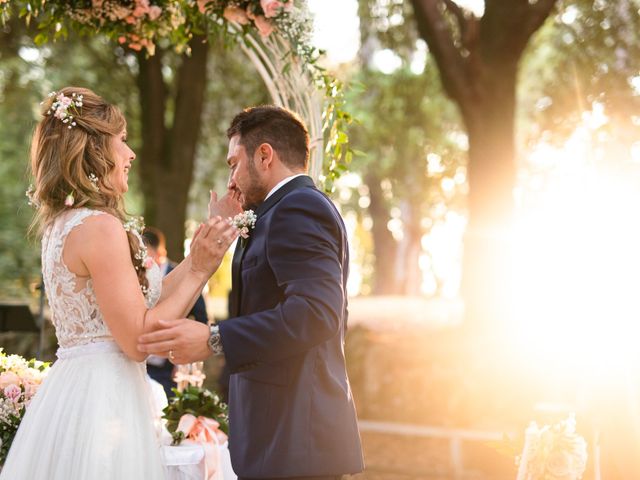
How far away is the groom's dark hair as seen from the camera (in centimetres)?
363

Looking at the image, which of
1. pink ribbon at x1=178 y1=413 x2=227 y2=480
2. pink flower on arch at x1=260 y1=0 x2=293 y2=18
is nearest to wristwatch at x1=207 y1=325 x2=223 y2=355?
pink ribbon at x1=178 y1=413 x2=227 y2=480

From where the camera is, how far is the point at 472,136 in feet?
37.2

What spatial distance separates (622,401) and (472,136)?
6.04 metres

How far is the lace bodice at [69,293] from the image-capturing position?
3.61 metres

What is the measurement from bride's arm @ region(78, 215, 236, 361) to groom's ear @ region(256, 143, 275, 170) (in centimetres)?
29

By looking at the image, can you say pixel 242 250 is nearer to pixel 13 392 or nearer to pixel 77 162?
pixel 77 162

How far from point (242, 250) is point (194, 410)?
162 centimetres

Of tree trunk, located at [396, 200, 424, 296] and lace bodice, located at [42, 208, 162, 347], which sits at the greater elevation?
tree trunk, located at [396, 200, 424, 296]

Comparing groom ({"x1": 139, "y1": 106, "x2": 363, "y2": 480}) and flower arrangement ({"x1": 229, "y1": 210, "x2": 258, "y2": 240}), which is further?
flower arrangement ({"x1": 229, "y1": 210, "x2": 258, "y2": 240})

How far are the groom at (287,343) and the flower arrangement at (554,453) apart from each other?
1.57 meters

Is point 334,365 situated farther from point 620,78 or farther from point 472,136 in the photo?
point 620,78

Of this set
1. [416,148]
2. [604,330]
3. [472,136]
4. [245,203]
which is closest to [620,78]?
[472,136]

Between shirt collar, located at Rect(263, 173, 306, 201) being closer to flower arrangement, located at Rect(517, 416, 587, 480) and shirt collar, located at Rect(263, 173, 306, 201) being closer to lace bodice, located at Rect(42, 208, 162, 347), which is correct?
lace bodice, located at Rect(42, 208, 162, 347)

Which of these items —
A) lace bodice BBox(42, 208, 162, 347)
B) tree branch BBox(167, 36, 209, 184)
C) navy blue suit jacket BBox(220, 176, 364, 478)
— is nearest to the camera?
navy blue suit jacket BBox(220, 176, 364, 478)
